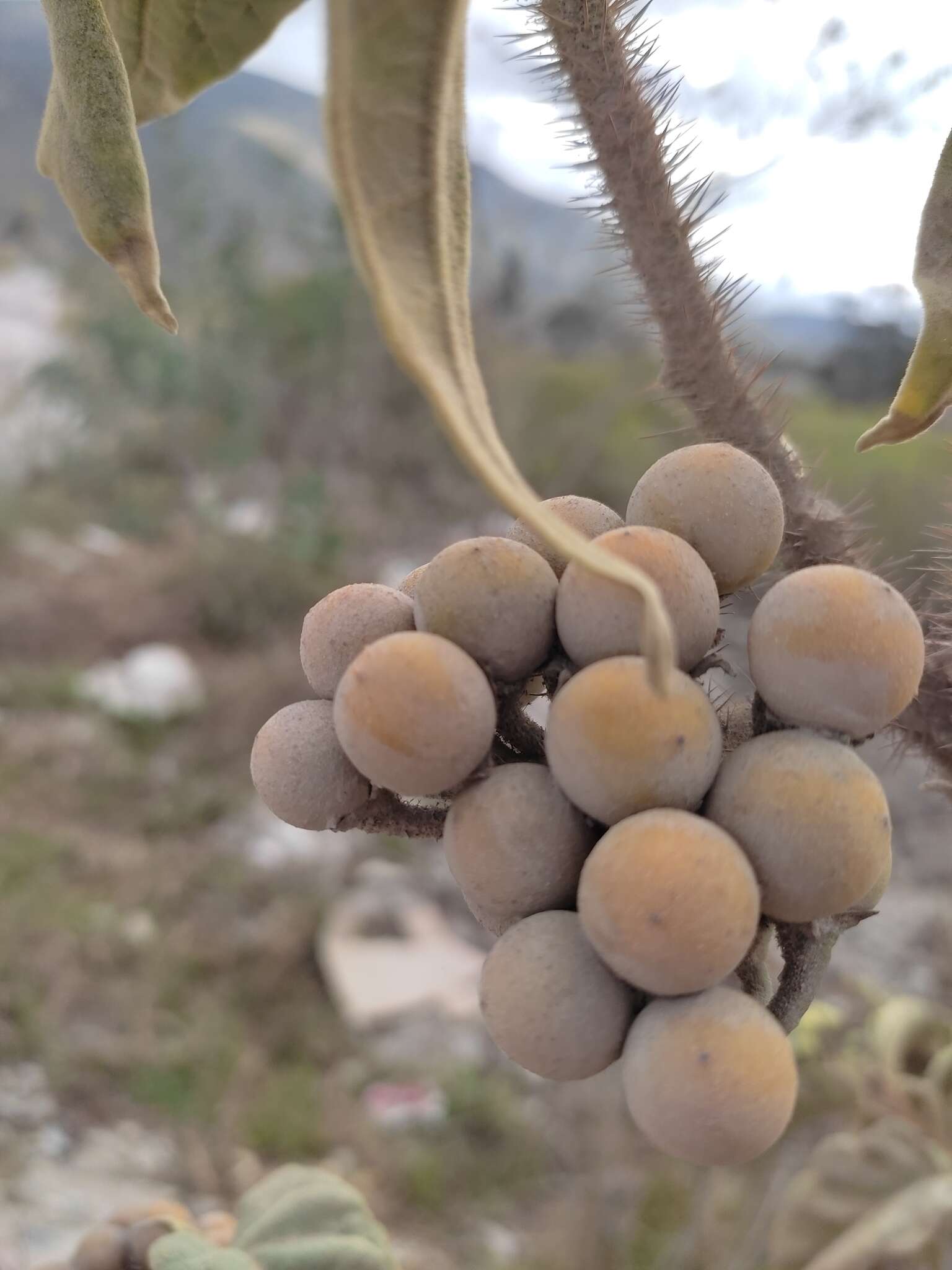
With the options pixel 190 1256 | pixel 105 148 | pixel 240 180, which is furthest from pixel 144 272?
pixel 240 180

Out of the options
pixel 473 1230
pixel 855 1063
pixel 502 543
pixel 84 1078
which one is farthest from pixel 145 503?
pixel 502 543

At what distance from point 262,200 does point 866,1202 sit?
36.1ft

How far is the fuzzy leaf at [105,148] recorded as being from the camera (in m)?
0.54

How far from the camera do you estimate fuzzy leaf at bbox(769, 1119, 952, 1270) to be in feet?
3.48

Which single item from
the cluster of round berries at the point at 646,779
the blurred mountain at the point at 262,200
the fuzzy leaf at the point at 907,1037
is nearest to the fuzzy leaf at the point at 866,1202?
the fuzzy leaf at the point at 907,1037

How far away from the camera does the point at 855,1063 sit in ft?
4.30

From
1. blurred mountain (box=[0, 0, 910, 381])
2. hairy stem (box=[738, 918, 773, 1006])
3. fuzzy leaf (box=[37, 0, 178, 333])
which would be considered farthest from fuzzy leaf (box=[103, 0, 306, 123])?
blurred mountain (box=[0, 0, 910, 381])

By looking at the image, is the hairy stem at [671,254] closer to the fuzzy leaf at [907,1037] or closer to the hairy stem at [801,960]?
the hairy stem at [801,960]

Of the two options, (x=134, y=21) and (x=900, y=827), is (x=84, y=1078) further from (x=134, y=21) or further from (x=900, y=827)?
(x=900, y=827)

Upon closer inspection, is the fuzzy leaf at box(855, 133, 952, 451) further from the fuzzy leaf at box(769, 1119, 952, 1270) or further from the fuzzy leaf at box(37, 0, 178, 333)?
the fuzzy leaf at box(769, 1119, 952, 1270)

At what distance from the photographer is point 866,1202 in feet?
3.87

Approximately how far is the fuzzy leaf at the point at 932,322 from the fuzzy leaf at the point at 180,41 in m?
0.37

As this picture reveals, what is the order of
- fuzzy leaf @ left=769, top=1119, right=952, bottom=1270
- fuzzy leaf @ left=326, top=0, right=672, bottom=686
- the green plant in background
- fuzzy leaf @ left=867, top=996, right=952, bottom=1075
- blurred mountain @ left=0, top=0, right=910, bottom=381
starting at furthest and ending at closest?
1. blurred mountain @ left=0, top=0, right=910, bottom=381
2. fuzzy leaf @ left=867, top=996, right=952, bottom=1075
3. fuzzy leaf @ left=769, top=1119, right=952, bottom=1270
4. the green plant in background
5. fuzzy leaf @ left=326, top=0, right=672, bottom=686

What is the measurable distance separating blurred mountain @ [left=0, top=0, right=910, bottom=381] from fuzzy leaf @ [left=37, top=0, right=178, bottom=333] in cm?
588
